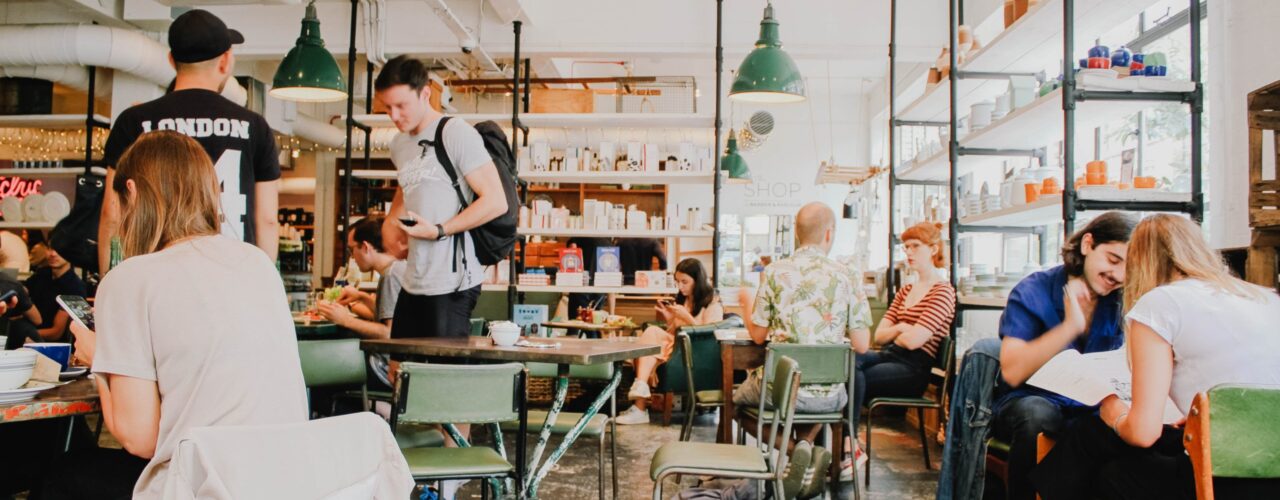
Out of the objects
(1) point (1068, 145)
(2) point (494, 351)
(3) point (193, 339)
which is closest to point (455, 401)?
(2) point (494, 351)

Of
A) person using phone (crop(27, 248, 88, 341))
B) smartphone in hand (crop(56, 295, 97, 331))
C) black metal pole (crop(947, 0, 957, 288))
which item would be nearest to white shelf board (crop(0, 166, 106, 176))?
person using phone (crop(27, 248, 88, 341))

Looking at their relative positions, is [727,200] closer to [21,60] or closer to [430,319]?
[21,60]

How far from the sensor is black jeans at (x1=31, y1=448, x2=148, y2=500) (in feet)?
5.98

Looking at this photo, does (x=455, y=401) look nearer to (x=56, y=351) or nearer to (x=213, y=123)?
(x=56, y=351)

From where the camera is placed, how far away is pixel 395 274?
4242 mm

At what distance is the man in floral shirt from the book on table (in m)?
1.40

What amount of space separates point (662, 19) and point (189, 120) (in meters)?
5.44

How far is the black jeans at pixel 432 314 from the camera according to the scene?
3.16m

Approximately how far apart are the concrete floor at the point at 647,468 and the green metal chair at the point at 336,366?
0.83 m

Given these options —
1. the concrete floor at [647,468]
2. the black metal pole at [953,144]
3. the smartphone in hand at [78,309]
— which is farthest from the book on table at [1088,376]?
the black metal pole at [953,144]

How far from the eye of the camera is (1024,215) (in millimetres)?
4863

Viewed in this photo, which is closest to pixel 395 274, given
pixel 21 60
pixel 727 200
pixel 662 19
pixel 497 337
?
pixel 497 337

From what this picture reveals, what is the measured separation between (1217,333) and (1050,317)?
0.87 metres

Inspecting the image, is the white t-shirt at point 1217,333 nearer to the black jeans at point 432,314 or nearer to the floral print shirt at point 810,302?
the floral print shirt at point 810,302
